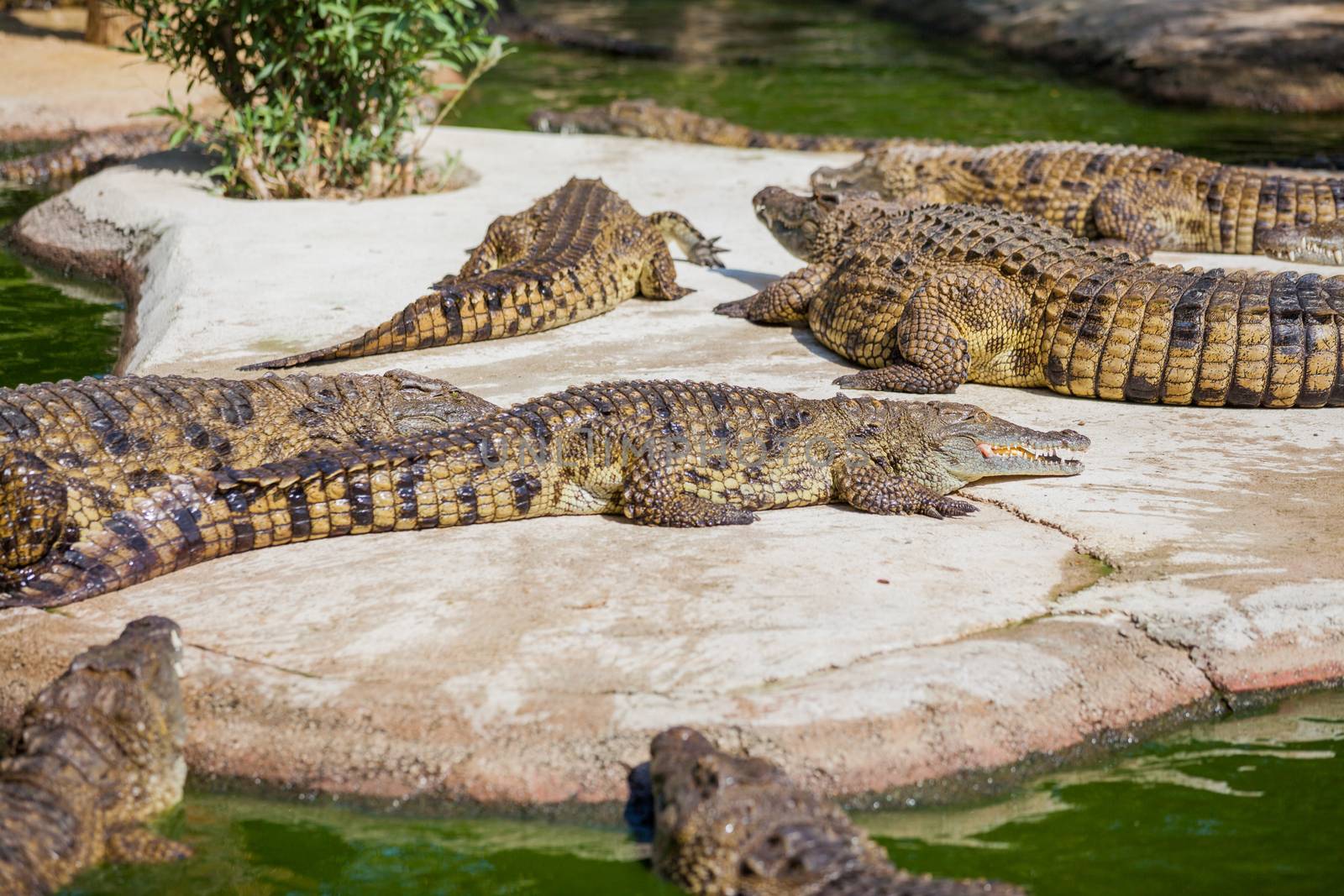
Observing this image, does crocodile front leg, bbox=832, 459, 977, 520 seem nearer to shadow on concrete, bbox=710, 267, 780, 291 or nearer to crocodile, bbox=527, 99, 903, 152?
shadow on concrete, bbox=710, 267, 780, 291

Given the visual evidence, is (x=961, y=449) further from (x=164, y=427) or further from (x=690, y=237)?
(x=690, y=237)

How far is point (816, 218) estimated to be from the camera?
8.16 meters

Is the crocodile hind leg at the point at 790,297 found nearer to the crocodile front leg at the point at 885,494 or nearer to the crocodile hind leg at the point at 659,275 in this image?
the crocodile hind leg at the point at 659,275

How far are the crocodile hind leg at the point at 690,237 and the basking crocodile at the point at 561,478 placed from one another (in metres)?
3.30

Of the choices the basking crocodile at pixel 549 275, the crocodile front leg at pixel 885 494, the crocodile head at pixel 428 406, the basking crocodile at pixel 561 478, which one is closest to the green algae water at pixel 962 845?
the basking crocodile at pixel 561 478

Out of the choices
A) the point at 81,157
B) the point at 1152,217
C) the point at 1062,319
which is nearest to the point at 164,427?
the point at 1062,319

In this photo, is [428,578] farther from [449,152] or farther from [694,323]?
[449,152]

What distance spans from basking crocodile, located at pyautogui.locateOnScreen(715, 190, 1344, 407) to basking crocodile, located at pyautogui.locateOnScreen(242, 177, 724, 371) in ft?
3.95

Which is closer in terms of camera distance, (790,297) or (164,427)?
(164,427)

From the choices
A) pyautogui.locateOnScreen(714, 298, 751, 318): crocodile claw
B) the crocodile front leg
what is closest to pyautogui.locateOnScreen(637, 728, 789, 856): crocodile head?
the crocodile front leg

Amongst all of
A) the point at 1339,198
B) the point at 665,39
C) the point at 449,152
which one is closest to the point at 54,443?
the point at 449,152

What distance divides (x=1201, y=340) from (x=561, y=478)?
2890 millimetres

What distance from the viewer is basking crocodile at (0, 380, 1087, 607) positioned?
4.70m

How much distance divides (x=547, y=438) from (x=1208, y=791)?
2412 millimetres
